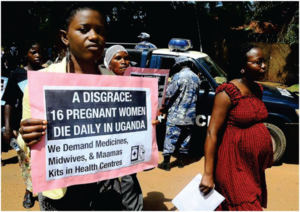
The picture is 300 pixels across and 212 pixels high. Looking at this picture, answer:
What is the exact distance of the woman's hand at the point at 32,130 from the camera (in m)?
1.38

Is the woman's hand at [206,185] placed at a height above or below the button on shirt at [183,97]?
below

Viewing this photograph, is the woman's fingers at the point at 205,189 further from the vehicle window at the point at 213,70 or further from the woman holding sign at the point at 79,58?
the vehicle window at the point at 213,70

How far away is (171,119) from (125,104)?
139 inches

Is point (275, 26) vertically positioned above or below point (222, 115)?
above

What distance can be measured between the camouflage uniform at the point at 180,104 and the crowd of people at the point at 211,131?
2.03 meters

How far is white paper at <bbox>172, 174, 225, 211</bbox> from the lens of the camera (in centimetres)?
221

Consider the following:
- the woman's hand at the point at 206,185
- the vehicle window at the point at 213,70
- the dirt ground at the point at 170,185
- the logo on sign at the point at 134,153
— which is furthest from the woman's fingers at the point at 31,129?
the vehicle window at the point at 213,70

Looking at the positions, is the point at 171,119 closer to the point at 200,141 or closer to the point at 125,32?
the point at 200,141

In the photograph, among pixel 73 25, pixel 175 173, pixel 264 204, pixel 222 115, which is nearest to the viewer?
pixel 73 25

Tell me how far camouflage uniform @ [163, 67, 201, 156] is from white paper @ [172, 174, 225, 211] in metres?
2.89

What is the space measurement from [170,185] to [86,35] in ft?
11.1

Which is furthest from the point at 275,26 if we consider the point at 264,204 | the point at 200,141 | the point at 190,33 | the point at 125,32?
the point at 264,204

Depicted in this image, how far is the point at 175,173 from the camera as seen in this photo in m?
5.00

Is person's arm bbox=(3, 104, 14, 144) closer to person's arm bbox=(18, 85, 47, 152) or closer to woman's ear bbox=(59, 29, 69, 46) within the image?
woman's ear bbox=(59, 29, 69, 46)
